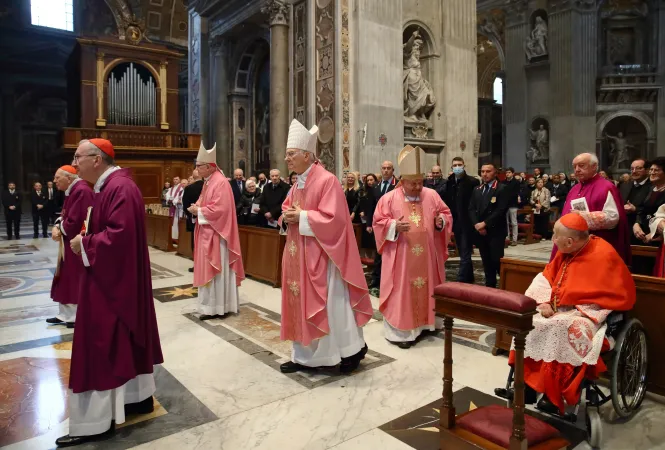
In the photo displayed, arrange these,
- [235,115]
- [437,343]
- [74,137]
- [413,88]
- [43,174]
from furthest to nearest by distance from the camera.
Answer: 1. [43,174]
2. [235,115]
3. [74,137]
4. [413,88]
5. [437,343]

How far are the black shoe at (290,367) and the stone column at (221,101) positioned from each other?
15.4m

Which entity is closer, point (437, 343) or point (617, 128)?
point (437, 343)

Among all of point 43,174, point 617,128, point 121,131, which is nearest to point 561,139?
point 617,128

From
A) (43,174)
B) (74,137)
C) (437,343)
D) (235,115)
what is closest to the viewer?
(437,343)

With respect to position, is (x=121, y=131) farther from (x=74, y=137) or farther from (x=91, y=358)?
(x=91, y=358)

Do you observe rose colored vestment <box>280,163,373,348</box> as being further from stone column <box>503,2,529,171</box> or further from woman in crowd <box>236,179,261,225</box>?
stone column <box>503,2,529,171</box>

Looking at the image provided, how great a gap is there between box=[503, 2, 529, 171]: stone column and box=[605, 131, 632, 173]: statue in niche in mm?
3660

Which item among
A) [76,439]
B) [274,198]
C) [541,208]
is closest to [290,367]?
[76,439]

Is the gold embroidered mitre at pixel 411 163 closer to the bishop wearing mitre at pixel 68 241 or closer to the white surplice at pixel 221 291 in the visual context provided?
the white surplice at pixel 221 291

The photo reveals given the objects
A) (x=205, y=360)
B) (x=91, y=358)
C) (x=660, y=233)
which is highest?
(x=660, y=233)

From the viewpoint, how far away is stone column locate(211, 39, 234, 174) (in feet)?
62.8

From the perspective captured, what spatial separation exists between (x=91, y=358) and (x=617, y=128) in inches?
951

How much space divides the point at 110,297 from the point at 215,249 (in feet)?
9.73

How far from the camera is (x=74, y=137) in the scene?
17.5 metres
